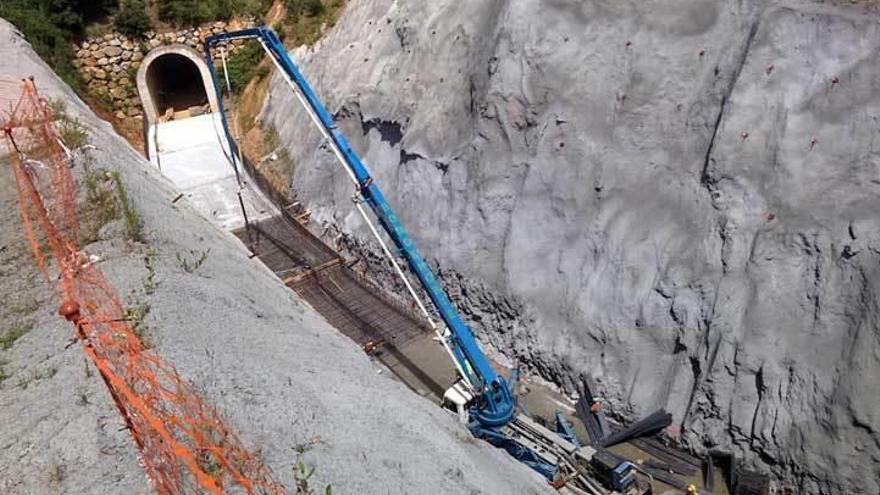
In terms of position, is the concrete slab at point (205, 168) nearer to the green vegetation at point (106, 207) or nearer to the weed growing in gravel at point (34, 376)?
the green vegetation at point (106, 207)

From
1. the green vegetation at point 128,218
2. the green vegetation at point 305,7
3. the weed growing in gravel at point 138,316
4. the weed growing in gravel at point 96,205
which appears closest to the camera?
the weed growing in gravel at point 138,316

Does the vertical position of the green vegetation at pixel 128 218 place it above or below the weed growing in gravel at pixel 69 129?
below

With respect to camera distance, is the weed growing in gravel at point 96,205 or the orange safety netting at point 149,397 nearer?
the orange safety netting at point 149,397

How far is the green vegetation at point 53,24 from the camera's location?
27016mm

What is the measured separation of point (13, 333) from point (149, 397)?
3283mm

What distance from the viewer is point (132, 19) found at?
28766 millimetres

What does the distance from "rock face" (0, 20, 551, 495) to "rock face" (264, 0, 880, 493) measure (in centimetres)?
537

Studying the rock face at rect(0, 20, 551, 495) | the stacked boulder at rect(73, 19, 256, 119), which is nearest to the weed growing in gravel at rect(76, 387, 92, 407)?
the rock face at rect(0, 20, 551, 495)

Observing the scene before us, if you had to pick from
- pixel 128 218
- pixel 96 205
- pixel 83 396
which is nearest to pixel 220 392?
pixel 83 396

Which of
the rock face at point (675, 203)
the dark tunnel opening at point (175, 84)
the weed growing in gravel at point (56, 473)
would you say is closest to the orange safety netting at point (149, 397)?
the weed growing in gravel at point (56, 473)

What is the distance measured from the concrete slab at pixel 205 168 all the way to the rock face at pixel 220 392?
10565mm

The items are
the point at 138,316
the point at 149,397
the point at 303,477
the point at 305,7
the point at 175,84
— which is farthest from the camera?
the point at 175,84

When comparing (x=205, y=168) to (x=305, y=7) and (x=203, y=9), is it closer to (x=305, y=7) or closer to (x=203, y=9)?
(x=305, y=7)

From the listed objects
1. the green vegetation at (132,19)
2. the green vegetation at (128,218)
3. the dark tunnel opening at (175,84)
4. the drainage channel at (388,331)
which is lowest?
the drainage channel at (388,331)
